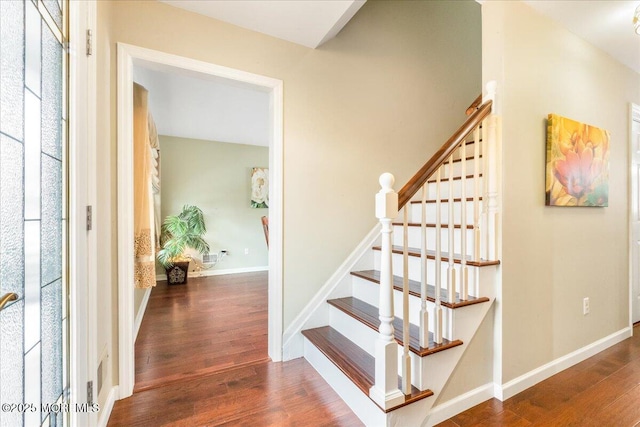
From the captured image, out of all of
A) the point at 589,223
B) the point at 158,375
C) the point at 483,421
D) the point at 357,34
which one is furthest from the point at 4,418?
the point at 589,223

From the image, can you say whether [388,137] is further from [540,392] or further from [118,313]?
[118,313]

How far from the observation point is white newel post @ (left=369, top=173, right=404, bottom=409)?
4.11 feet

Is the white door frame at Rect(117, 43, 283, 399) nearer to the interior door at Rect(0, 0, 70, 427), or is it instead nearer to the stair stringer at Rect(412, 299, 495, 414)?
the interior door at Rect(0, 0, 70, 427)

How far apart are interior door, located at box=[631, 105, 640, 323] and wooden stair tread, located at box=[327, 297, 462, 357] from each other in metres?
2.52

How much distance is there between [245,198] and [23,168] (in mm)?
4675

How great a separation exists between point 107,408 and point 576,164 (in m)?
3.29

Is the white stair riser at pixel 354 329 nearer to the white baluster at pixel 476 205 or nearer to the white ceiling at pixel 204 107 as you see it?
the white baluster at pixel 476 205

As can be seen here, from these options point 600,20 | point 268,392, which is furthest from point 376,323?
point 600,20

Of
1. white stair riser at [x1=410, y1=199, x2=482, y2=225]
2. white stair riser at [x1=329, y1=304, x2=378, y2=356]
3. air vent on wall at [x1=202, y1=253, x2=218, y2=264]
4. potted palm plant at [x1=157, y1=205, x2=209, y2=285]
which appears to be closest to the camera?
white stair riser at [x1=329, y1=304, x2=378, y2=356]

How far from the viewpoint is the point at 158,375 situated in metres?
1.83

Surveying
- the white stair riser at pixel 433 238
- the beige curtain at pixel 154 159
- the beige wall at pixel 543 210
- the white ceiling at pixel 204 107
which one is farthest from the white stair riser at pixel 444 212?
the beige curtain at pixel 154 159

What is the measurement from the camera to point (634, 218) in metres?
2.60

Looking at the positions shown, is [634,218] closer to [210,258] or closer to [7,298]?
[7,298]

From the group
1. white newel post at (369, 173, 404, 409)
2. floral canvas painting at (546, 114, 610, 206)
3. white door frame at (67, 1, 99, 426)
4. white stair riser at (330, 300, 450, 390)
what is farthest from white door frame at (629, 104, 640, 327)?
white door frame at (67, 1, 99, 426)
